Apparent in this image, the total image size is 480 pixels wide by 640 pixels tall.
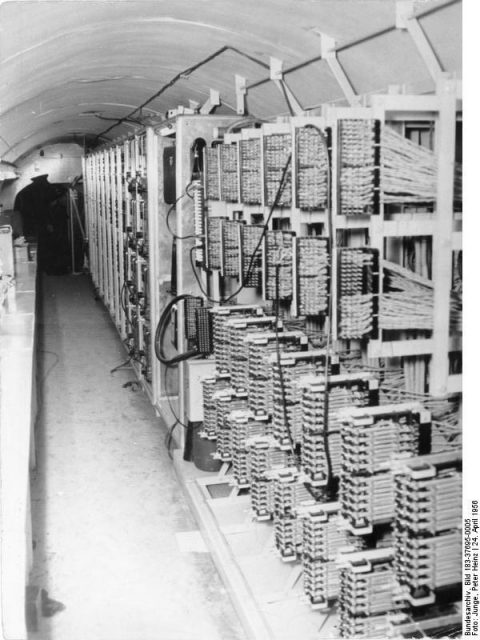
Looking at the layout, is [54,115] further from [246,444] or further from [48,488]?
[246,444]

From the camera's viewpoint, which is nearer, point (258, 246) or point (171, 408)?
point (258, 246)

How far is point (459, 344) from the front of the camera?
2836 millimetres

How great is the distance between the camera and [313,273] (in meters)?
3.04

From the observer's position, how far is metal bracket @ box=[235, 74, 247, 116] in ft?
18.1

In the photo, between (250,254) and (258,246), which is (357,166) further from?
(250,254)

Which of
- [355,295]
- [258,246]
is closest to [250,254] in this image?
[258,246]

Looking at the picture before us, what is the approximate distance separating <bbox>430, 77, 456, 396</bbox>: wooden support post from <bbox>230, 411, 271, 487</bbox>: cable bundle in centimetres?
137

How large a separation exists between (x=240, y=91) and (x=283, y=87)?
3.02ft

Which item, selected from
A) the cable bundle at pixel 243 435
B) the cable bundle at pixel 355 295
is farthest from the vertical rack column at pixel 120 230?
the cable bundle at pixel 355 295

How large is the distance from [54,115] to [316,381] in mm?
7257

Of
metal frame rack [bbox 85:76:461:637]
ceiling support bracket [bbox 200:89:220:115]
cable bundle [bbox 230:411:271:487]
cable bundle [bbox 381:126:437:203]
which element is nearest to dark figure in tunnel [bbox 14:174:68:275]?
ceiling support bracket [bbox 200:89:220:115]

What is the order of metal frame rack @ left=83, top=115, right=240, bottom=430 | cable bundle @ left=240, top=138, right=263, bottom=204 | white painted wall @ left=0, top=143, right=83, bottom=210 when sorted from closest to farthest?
cable bundle @ left=240, top=138, right=263, bottom=204 < metal frame rack @ left=83, top=115, right=240, bottom=430 < white painted wall @ left=0, top=143, right=83, bottom=210

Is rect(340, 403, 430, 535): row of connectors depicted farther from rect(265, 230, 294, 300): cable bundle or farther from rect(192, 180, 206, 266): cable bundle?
rect(192, 180, 206, 266): cable bundle

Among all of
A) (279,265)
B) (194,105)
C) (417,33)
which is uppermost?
(194,105)
